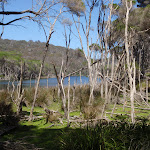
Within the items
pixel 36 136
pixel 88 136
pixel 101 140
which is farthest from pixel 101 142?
pixel 36 136

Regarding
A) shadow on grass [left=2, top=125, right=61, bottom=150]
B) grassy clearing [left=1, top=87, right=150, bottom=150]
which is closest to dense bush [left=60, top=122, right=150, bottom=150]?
grassy clearing [left=1, top=87, right=150, bottom=150]

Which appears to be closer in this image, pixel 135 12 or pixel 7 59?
pixel 135 12

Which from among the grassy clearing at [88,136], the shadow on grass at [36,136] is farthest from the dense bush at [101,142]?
the shadow on grass at [36,136]

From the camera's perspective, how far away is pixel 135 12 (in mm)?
13219

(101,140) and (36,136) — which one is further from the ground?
(101,140)

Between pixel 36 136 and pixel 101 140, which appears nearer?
pixel 101 140

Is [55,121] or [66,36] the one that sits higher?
[66,36]

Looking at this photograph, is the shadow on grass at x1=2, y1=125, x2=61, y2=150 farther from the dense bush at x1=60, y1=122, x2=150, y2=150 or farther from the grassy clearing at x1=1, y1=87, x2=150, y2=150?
the dense bush at x1=60, y1=122, x2=150, y2=150

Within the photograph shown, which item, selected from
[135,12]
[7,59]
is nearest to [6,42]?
[7,59]

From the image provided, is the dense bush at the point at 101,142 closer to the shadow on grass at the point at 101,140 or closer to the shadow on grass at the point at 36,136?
the shadow on grass at the point at 101,140

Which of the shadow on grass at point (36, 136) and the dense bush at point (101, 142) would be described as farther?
the shadow on grass at point (36, 136)

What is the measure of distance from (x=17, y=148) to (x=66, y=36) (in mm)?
3874

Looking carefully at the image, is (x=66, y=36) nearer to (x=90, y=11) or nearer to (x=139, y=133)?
(x=90, y=11)

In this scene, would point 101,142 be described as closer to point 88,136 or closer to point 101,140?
point 101,140
